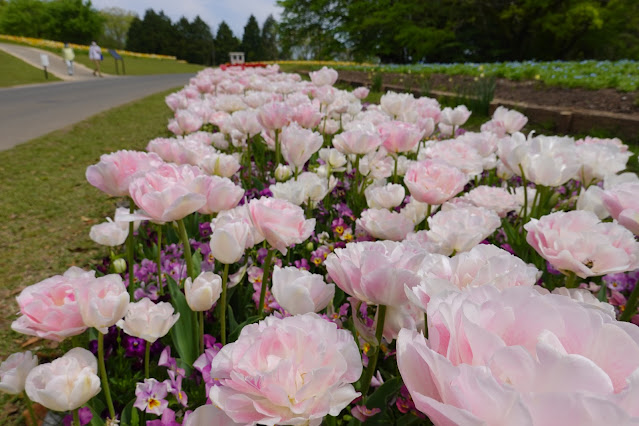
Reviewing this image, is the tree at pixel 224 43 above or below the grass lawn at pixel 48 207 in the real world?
above

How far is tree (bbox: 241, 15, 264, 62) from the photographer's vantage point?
60.0 metres

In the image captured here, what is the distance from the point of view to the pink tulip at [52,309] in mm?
819

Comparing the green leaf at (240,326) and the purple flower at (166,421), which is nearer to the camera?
the purple flower at (166,421)

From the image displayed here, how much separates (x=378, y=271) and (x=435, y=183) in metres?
0.69

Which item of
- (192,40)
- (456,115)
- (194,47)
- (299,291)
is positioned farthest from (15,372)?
(192,40)

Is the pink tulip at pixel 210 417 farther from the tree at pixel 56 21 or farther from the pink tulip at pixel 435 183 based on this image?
the tree at pixel 56 21

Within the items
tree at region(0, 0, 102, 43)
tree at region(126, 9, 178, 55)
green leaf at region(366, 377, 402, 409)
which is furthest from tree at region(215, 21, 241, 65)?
green leaf at region(366, 377, 402, 409)

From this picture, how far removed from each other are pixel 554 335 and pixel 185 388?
105 cm

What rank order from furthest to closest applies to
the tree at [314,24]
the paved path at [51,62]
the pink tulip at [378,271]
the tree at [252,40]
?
the tree at [252,40], the tree at [314,24], the paved path at [51,62], the pink tulip at [378,271]

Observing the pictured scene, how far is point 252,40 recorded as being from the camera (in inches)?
2426

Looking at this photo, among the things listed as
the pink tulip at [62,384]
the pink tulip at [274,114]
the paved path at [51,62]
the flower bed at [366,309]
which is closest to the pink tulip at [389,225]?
the flower bed at [366,309]

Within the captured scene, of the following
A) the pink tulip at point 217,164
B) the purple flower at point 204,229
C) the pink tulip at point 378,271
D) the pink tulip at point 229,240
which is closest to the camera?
the pink tulip at point 378,271

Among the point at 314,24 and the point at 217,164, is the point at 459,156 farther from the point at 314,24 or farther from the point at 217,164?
the point at 314,24

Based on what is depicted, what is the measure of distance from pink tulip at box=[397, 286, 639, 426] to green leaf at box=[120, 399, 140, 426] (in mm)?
853
